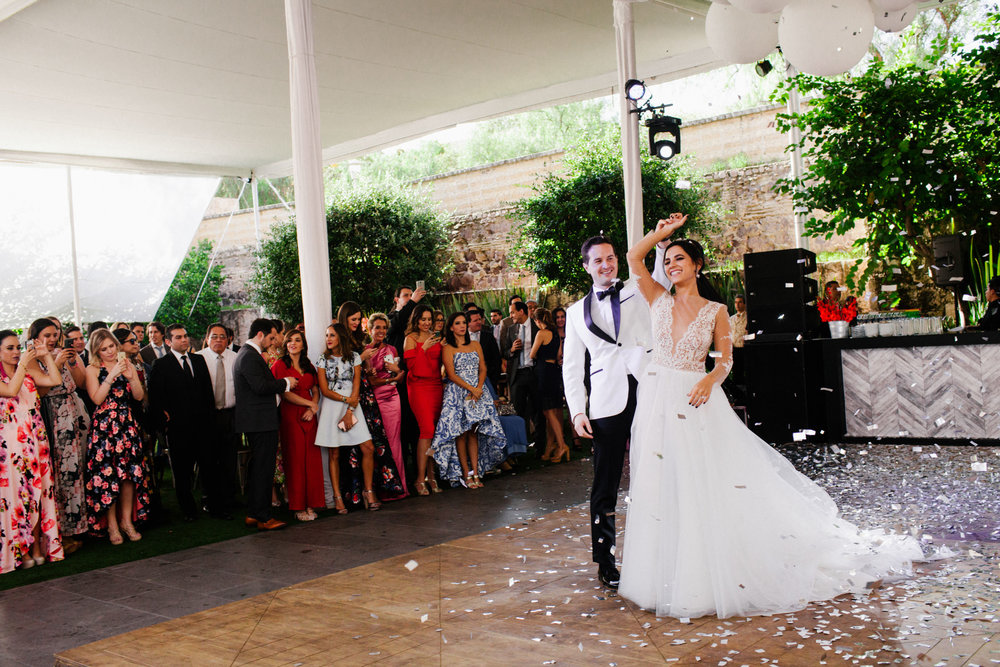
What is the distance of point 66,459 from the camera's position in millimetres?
6273

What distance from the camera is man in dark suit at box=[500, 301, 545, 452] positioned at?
9.44 m

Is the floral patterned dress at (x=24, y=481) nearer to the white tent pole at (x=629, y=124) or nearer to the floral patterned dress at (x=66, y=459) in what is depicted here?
the floral patterned dress at (x=66, y=459)

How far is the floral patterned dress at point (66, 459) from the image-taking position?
6234 mm

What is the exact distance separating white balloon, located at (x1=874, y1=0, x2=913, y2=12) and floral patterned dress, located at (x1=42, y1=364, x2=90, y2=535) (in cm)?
595

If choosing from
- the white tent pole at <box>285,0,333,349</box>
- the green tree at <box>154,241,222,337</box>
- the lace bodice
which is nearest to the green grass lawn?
the white tent pole at <box>285,0,333,349</box>

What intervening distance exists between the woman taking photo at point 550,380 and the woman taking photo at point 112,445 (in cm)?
401

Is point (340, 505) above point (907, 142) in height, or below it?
below

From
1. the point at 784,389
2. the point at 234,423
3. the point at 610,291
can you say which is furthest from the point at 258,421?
the point at 784,389

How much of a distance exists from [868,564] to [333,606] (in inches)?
99.4

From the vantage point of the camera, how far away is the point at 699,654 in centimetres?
320

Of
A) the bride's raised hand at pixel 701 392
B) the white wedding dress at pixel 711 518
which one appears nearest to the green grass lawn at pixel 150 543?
the white wedding dress at pixel 711 518

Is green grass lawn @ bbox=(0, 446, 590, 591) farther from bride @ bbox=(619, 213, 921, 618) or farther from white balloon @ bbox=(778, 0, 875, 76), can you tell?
white balloon @ bbox=(778, 0, 875, 76)

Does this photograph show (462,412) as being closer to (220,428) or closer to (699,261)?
(220,428)

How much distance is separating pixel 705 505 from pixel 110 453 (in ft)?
14.9
